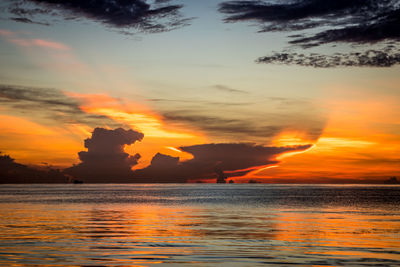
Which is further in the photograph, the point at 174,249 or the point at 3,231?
the point at 3,231

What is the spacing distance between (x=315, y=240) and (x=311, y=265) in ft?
36.5

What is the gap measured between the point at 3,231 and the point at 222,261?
22.6m

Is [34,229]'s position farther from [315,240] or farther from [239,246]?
[315,240]

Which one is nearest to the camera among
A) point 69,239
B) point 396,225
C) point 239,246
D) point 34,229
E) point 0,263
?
point 0,263

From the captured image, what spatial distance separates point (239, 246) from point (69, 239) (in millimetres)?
12669

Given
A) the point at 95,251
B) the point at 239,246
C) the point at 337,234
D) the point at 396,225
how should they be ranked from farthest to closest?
the point at 396,225, the point at 337,234, the point at 239,246, the point at 95,251

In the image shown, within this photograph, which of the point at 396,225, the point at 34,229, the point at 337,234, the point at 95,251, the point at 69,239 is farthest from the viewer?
the point at 396,225

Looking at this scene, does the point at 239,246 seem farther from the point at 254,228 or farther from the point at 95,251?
the point at 254,228

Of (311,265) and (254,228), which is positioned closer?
(311,265)

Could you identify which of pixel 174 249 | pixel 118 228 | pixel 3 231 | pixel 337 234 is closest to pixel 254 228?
pixel 337 234

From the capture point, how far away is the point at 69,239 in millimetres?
35438

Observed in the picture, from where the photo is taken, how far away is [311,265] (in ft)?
82.3

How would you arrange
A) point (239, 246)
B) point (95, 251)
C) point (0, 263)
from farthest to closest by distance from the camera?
1. point (239, 246)
2. point (95, 251)
3. point (0, 263)

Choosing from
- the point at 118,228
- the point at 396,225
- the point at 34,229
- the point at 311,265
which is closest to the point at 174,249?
the point at 311,265
